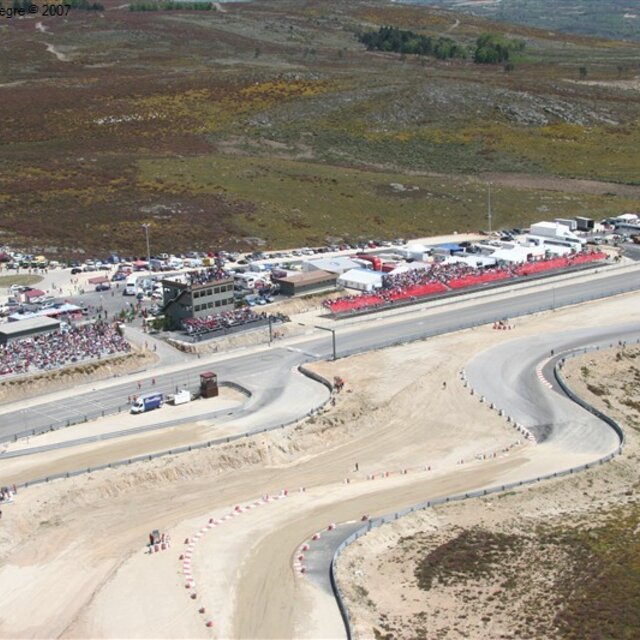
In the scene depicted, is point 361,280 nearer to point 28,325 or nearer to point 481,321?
point 481,321

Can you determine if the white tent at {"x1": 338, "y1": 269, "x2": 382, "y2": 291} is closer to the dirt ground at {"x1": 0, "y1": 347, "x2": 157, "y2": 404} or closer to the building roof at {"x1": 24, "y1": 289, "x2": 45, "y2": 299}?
the dirt ground at {"x1": 0, "y1": 347, "x2": 157, "y2": 404}

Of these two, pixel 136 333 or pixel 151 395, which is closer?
pixel 151 395

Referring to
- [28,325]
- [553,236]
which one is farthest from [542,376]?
[553,236]

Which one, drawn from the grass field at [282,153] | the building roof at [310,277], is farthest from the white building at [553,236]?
the building roof at [310,277]

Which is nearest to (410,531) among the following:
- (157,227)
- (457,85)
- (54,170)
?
(157,227)

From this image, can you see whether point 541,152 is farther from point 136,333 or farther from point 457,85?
point 136,333
